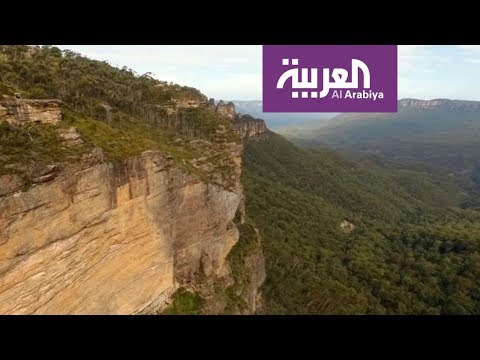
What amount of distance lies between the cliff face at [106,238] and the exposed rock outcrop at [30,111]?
81.8 inches

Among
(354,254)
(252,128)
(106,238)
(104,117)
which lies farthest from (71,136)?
(252,128)

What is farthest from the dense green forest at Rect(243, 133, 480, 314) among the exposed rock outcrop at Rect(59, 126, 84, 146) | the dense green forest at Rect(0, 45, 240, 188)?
the exposed rock outcrop at Rect(59, 126, 84, 146)

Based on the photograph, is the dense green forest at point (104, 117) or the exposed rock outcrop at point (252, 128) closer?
the dense green forest at point (104, 117)

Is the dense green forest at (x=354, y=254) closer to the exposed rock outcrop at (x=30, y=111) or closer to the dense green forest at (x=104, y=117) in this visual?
the dense green forest at (x=104, y=117)

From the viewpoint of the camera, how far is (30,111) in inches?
488

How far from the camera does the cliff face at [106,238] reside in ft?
34.8

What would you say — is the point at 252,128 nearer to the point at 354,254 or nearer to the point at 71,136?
the point at 354,254

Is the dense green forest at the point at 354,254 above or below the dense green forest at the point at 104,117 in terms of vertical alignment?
below

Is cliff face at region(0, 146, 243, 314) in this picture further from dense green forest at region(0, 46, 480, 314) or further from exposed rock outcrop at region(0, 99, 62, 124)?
exposed rock outcrop at region(0, 99, 62, 124)

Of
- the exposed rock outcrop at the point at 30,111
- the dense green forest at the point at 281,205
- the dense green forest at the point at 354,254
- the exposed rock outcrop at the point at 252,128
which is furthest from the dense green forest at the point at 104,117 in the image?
the exposed rock outcrop at the point at 252,128

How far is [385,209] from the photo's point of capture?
223ft

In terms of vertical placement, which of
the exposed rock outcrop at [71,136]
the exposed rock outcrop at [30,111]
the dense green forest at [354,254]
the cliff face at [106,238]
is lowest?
the dense green forest at [354,254]

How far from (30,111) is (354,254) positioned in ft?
116
